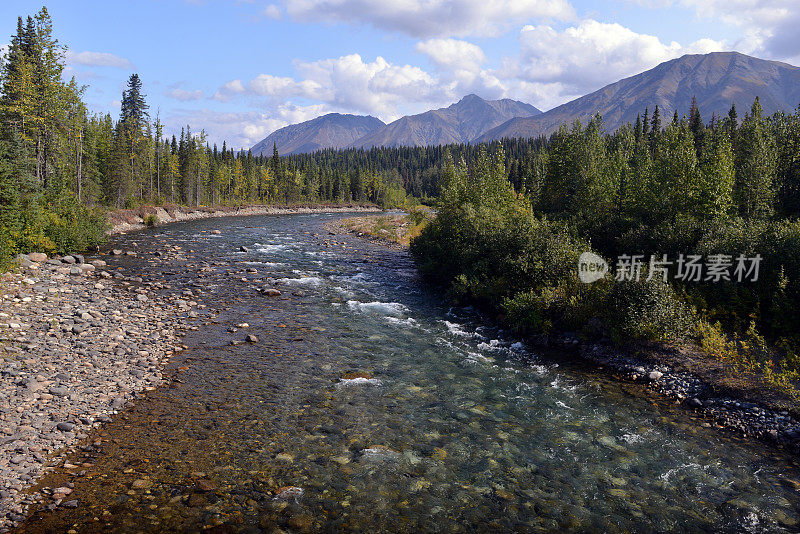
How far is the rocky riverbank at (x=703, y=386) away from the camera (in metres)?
12.5

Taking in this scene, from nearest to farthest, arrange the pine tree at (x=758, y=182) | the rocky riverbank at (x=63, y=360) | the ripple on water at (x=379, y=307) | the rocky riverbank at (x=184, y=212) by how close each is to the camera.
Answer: the rocky riverbank at (x=63, y=360) → the ripple on water at (x=379, y=307) → the pine tree at (x=758, y=182) → the rocky riverbank at (x=184, y=212)

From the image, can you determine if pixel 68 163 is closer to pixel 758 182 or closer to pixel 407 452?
pixel 407 452

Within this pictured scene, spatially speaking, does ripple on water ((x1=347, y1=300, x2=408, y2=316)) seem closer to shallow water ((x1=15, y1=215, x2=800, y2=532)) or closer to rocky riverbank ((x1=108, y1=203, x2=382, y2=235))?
shallow water ((x1=15, y1=215, x2=800, y2=532))

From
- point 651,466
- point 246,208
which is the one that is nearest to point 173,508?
point 651,466

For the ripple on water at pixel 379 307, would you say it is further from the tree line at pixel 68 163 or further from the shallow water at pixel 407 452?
the tree line at pixel 68 163

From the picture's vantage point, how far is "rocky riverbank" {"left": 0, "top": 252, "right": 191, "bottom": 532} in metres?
9.58

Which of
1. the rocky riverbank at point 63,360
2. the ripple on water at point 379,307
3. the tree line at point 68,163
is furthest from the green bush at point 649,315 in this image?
the tree line at point 68,163

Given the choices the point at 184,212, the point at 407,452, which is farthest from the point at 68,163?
the point at 407,452

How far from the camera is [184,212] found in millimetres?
85062

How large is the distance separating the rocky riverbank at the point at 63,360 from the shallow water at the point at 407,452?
2.64 ft

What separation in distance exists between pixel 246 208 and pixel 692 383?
372 ft

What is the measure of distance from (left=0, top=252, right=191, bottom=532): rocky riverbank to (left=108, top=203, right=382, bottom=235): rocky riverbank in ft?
83.4

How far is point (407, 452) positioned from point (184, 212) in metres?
86.9

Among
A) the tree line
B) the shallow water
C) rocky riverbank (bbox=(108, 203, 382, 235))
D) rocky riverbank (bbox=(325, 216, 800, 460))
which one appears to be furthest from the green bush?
rocky riverbank (bbox=(108, 203, 382, 235))
